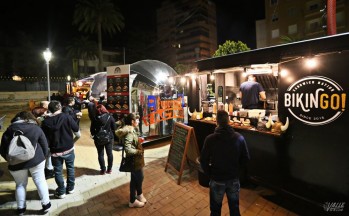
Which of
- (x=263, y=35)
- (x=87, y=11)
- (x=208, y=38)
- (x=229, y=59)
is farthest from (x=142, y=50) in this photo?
(x=229, y=59)

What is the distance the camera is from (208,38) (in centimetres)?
6975

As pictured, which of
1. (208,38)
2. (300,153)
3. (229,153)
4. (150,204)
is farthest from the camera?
(208,38)

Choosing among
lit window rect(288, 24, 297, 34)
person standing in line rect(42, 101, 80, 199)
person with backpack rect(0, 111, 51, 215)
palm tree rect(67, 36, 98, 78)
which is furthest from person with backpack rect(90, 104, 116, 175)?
palm tree rect(67, 36, 98, 78)

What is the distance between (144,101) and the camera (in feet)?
30.9

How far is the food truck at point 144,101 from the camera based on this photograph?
857 centimetres

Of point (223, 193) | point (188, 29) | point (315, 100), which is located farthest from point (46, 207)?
point (188, 29)

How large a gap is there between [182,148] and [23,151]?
325 centimetres

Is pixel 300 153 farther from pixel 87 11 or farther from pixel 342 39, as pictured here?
pixel 87 11

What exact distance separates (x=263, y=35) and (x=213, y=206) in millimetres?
43655

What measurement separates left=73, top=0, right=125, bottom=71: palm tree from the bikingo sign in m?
36.1

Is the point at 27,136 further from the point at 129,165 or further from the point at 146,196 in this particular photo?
the point at 146,196

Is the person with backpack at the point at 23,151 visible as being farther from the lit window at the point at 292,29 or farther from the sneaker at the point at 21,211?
the lit window at the point at 292,29

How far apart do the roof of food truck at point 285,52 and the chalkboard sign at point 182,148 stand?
188 centimetres

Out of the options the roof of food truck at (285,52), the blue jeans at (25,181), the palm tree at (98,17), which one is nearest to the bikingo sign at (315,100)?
the roof of food truck at (285,52)
